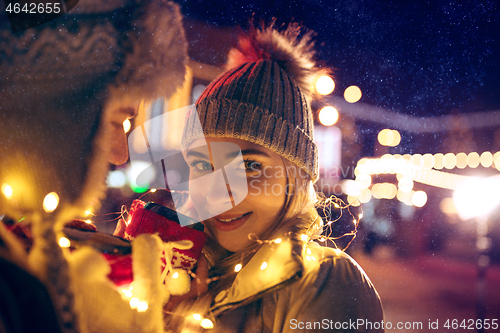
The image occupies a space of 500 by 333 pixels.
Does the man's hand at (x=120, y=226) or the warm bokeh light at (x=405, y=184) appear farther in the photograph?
the warm bokeh light at (x=405, y=184)

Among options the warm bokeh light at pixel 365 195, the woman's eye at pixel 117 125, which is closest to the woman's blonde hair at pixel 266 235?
the woman's eye at pixel 117 125

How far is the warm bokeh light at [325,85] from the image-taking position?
0.70 meters

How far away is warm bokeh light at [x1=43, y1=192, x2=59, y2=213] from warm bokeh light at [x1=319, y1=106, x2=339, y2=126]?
0.74m

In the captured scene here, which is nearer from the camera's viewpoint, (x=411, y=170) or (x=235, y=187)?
(x=235, y=187)

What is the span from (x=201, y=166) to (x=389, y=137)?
2.37 feet

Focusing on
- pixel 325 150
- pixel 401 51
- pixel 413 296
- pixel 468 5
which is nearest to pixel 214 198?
pixel 325 150

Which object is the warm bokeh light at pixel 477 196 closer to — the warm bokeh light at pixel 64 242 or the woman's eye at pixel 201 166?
the woman's eye at pixel 201 166

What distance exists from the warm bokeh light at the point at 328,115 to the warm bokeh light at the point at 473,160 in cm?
51

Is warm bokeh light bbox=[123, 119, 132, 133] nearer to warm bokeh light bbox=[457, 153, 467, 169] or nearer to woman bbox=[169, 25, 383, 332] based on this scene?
woman bbox=[169, 25, 383, 332]

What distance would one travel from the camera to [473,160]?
831 mm

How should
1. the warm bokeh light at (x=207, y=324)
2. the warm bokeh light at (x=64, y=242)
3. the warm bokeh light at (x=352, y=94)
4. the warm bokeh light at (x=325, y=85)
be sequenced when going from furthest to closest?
the warm bokeh light at (x=352, y=94)
the warm bokeh light at (x=325, y=85)
the warm bokeh light at (x=207, y=324)
the warm bokeh light at (x=64, y=242)

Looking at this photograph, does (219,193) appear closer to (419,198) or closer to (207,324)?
(207,324)

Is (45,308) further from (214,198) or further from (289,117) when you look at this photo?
(289,117)

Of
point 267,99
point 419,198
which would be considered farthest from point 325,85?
point 419,198
